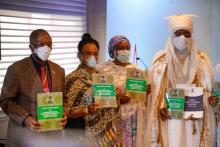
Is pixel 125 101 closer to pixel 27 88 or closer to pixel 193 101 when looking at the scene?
pixel 193 101

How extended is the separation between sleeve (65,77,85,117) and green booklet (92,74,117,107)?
14 cm

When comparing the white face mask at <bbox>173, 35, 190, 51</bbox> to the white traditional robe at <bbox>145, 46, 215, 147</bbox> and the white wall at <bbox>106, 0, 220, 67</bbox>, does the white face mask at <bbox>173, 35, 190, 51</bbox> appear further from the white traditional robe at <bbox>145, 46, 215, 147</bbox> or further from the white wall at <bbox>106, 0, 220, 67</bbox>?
the white wall at <bbox>106, 0, 220, 67</bbox>

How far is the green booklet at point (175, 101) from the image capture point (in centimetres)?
268

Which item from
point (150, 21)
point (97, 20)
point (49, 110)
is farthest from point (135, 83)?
point (150, 21)

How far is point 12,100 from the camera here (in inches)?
88.6

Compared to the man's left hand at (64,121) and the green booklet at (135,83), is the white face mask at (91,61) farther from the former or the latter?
the man's left hand at (64,121)

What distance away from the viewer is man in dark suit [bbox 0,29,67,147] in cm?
221

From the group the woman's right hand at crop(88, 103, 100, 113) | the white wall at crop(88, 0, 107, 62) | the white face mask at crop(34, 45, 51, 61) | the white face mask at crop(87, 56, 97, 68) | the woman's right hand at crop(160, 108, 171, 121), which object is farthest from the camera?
the white wall at crop(88, 0, 107, 62)

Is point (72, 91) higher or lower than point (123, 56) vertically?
lower

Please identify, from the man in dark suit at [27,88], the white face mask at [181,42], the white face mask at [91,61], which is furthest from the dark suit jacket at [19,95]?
the white face mask at [181,42]

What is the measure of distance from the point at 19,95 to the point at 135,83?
88cm

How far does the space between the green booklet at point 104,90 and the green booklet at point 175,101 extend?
0.48 meters

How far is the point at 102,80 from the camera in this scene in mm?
2484

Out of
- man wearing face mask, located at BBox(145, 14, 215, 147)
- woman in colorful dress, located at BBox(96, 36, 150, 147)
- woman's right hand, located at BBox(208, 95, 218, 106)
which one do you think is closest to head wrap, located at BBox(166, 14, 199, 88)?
man wearing face mask, located at BBox(145, 14, 215, 147)
